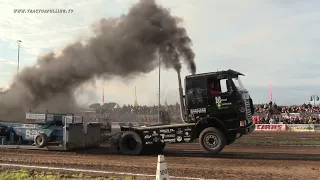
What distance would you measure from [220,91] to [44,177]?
6844 millimetres

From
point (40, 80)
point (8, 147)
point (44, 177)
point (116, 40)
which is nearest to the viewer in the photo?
point (44, 177)

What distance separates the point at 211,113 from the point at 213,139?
946mm

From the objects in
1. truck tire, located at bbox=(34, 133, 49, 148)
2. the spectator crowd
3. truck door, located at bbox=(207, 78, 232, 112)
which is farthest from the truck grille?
the spectator crowd

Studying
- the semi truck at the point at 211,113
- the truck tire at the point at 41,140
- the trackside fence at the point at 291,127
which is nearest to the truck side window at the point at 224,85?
the semi truck at the point at 211,113

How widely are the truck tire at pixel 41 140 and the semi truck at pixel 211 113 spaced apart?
4.60 metres

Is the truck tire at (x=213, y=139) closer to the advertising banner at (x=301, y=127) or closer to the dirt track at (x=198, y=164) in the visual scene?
the dirt track at (x=198, y=164)

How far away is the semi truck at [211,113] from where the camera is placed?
1253 centimetres

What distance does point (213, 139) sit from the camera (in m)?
12.6

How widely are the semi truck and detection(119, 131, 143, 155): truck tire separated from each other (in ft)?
2.40

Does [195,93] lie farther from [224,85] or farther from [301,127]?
[301,127]

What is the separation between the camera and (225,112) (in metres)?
12.6

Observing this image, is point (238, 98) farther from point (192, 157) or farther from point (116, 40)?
point (116, 40)

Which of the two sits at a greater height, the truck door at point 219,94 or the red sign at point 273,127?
the truck door at point 219,94

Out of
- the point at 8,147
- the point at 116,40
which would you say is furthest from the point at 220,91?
the point at 8,147
